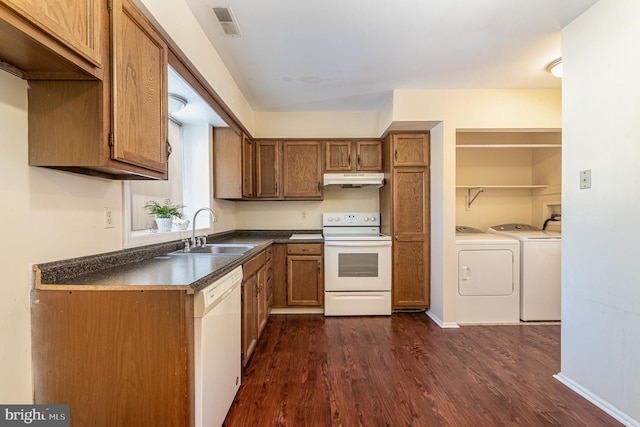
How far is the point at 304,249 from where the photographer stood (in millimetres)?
3232

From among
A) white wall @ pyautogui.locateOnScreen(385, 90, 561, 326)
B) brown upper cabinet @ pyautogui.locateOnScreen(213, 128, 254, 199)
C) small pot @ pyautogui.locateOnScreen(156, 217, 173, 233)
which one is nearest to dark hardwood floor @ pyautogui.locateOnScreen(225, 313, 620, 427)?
white wall @ pyautogui.locateOnScreen(385, 90, 561, 326)

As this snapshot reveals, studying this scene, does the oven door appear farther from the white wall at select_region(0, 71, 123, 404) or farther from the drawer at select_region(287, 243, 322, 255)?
the white wall at select_region(0, 71, 123, 404)

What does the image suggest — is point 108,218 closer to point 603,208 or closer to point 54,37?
point 54,37

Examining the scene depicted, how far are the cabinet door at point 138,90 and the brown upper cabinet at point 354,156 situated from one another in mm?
2303

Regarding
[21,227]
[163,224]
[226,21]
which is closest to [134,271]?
[21,227]

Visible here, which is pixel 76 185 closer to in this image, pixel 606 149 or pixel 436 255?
pixel 606 149

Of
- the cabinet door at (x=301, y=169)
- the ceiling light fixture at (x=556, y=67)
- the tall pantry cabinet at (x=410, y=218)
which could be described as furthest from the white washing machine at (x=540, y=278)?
the cabinet door at (x=301, y=169)

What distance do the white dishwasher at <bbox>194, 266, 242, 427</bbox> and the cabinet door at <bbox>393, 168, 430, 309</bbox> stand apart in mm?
2021

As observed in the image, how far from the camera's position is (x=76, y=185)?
4.25 feet

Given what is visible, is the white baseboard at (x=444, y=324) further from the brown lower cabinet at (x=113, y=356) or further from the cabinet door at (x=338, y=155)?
the brown lower cabinet at (x=113, y=356)

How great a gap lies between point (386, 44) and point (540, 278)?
2833 millimetres

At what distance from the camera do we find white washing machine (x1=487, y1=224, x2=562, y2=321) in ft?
9.73

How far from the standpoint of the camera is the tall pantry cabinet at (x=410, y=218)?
126 inches

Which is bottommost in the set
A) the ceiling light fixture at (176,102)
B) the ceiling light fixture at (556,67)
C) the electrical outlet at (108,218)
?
the electrical outlet at (108,218)
